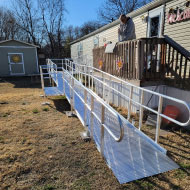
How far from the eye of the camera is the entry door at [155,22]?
556cm

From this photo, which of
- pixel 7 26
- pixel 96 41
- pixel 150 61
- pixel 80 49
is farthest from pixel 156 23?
pixel 7 26

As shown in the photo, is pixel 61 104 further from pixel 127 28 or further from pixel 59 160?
pixel 59 160

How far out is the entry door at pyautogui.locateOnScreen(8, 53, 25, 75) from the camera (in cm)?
1335

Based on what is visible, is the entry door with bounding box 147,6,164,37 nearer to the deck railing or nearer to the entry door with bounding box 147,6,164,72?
the entry door with bounding box 147,6,164,72

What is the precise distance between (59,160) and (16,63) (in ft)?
42.0

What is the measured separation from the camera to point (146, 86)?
15.1ft

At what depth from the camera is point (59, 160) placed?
2.67 meters

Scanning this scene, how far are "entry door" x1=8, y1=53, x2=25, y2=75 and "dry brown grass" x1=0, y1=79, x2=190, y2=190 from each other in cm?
1030

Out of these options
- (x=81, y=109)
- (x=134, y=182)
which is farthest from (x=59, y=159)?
(x=81, y=109)

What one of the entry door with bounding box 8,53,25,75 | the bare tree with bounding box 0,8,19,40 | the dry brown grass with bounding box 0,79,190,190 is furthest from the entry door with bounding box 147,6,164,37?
the bare tree with bounding box 0,8,19,40

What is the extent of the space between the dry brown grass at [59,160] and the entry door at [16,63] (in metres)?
10.3

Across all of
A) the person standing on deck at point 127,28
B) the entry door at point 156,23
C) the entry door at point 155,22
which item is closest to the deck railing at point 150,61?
the person standing on deck at point 127,28

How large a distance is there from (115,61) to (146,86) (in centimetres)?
146

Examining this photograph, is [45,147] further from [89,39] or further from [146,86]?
[89,39]
